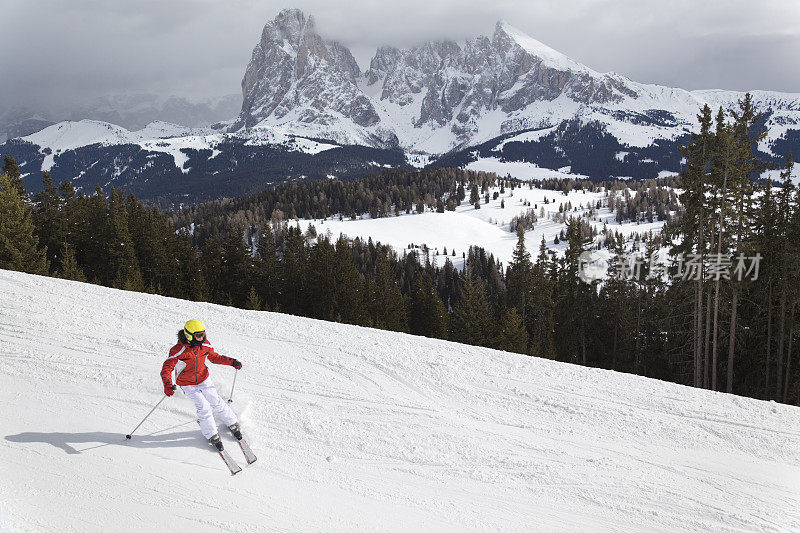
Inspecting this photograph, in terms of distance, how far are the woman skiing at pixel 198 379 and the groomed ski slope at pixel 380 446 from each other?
1.33ft

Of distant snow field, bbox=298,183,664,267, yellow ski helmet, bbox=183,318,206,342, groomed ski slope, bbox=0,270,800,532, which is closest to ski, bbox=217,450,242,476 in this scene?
groomed ski slope, bbox=0,270,800,532

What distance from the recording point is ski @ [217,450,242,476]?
712 centimetres

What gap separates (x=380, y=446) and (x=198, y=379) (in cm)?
334

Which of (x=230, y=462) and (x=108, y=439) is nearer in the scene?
(x=230, y=462)

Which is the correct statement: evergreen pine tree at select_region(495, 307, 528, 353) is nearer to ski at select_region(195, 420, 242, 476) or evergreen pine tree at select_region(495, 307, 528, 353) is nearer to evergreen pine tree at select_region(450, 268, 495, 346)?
evergreen pine tree at select_region(450, 268, 495, 346)

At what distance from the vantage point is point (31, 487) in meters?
6.61

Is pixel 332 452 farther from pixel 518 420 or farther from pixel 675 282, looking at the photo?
pixel 675 282

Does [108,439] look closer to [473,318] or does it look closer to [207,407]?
[207,407]

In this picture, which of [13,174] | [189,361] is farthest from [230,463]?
[13,174]

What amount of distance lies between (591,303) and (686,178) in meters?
18.6

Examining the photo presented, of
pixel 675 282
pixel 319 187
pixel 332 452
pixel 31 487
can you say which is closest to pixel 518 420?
pixel 332 452

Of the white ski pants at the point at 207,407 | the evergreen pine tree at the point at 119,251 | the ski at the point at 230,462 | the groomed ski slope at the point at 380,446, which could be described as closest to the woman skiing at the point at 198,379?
the white ski pants at the point at 207,407

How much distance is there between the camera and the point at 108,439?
25.4 feet

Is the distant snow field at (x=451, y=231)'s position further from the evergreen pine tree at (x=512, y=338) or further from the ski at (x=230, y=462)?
the ski at (x=230, y=462)
